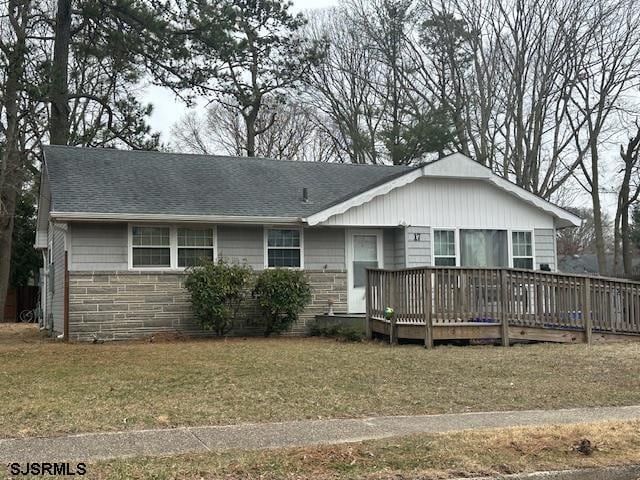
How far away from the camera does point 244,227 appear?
16000 mm

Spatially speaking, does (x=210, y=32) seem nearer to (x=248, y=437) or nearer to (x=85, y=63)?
(x=85, y=63)

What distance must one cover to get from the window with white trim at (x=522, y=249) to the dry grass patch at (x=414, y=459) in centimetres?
1130

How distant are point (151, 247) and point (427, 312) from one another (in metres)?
6.18

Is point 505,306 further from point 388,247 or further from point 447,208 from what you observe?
point 388,247

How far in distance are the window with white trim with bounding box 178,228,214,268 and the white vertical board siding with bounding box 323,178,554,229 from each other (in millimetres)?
2675

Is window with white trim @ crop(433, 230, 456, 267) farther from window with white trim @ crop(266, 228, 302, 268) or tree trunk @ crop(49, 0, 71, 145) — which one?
tree trunk @ crop(49, 0, 71, 145)

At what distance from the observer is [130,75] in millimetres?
24688

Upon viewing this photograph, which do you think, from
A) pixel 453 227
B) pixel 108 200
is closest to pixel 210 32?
pixel 108 200

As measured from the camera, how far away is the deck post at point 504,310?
13.0 metres

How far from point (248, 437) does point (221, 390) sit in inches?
84.4

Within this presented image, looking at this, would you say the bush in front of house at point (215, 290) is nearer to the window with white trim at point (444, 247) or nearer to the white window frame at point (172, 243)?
the white window frame at point (172, 243)

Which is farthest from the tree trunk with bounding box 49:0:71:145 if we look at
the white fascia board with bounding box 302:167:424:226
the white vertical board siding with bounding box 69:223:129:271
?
the white fascia board with bounding box 302:167:424:226

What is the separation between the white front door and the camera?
16750mm

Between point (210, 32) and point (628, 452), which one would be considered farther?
point (210, 32)
